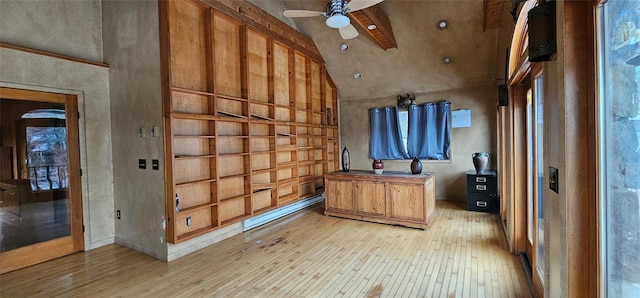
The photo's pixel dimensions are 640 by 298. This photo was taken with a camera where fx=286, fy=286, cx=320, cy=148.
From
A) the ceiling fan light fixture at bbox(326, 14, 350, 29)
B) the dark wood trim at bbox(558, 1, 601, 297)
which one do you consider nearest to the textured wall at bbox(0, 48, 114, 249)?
the ceiling fan light fixture at bbox(326, 14, 350, 29)

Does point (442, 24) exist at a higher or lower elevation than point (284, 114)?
higher

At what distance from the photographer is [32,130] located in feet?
11.8

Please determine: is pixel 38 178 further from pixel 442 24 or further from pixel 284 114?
pixel 442 24

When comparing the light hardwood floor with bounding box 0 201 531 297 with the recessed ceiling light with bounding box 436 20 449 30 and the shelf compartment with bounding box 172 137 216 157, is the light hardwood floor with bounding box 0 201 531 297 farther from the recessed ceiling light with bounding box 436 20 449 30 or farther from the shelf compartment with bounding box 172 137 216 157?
the recessed ceiling light with bounding box 436 20 449 30

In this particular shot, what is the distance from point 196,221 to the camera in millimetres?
3924

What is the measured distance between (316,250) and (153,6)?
3.69m

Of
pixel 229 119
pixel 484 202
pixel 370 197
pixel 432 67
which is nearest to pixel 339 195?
pixel 370 197

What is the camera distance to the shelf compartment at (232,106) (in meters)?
4.30

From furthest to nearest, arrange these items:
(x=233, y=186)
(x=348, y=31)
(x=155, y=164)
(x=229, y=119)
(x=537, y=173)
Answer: (x=233, y=186) → (x=348, y=31) → (x=229, y=119) → (x=155, y=164) → (x=537, y=173)

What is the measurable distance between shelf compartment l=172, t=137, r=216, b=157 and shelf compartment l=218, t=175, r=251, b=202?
464 millimetres

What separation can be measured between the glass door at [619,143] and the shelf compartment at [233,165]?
398cm

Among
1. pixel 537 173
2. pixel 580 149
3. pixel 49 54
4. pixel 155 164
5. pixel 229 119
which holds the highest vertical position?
pixel 49 54

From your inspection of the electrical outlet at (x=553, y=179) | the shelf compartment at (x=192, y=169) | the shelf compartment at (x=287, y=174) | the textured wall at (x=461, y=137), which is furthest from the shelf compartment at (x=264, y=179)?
the electrical outlet at (x=553, y=179)

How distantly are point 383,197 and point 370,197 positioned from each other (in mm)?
231
